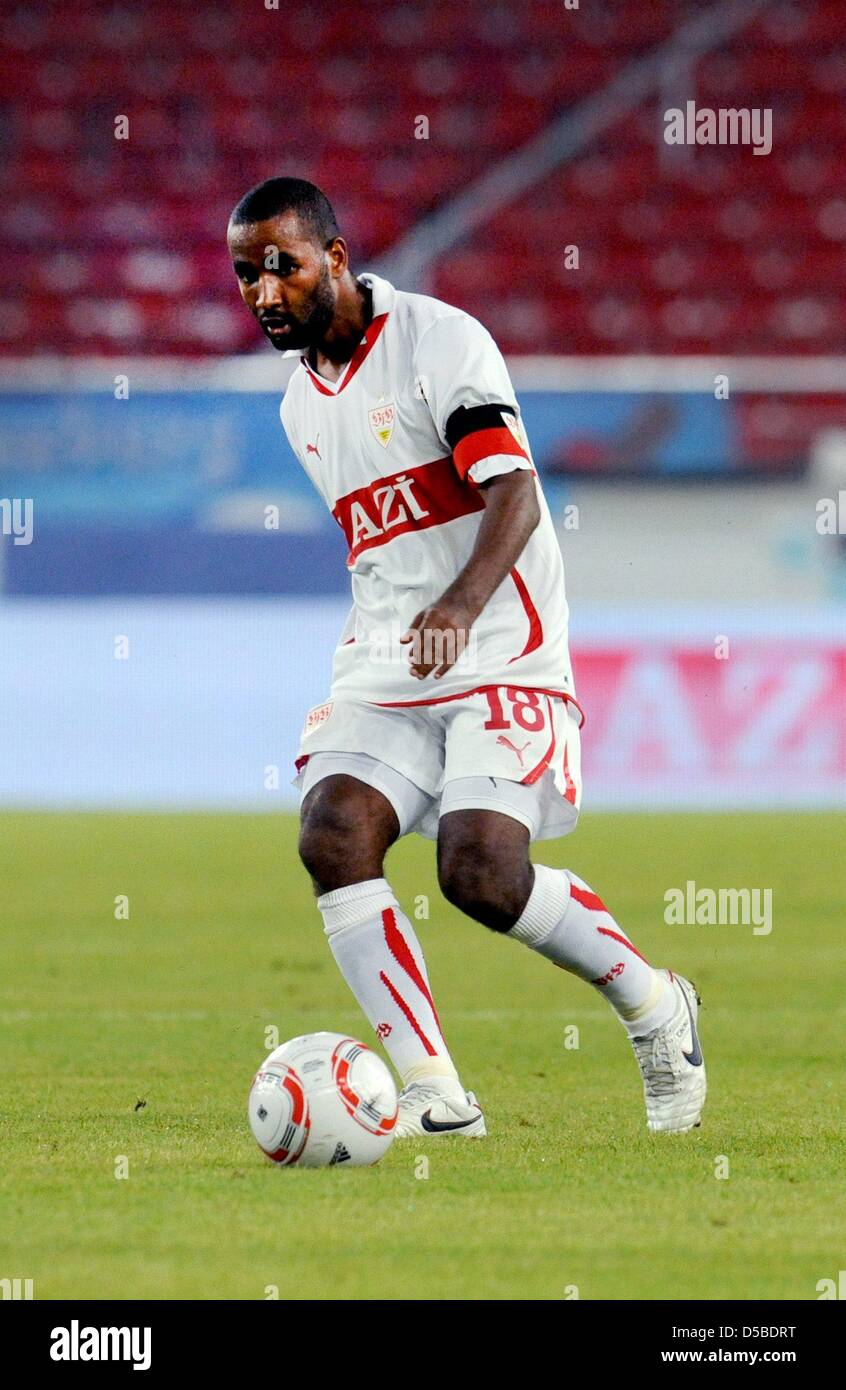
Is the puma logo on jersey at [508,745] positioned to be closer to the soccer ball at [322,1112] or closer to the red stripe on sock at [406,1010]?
the red stripe on sock at [406,1010]

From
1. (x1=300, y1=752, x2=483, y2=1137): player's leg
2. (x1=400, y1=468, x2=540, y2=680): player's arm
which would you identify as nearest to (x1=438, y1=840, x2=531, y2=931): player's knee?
(x1=300, y1=752, x2=483, y2=1137): player's leg

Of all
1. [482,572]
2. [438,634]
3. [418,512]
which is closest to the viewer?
[438,634]

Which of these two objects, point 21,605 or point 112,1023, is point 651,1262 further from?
point 21,605

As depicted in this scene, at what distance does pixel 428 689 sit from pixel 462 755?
20cm

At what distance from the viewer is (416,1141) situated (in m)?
4.85

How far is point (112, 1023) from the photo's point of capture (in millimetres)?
6992

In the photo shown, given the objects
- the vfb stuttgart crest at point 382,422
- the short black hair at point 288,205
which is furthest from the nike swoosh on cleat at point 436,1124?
the short black hair at point 288,205

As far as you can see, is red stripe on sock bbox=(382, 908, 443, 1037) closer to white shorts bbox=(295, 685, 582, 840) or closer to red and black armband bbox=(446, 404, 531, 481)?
white shorts bbox=(295, 685, 582, 840)

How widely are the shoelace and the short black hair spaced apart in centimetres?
198

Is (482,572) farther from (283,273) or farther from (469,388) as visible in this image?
(283,273)

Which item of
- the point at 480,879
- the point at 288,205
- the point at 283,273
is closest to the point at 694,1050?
the point at 480,879

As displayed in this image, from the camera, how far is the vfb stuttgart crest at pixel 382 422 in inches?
200

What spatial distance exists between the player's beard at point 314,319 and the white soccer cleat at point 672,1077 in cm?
179

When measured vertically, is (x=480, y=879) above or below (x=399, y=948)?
above
